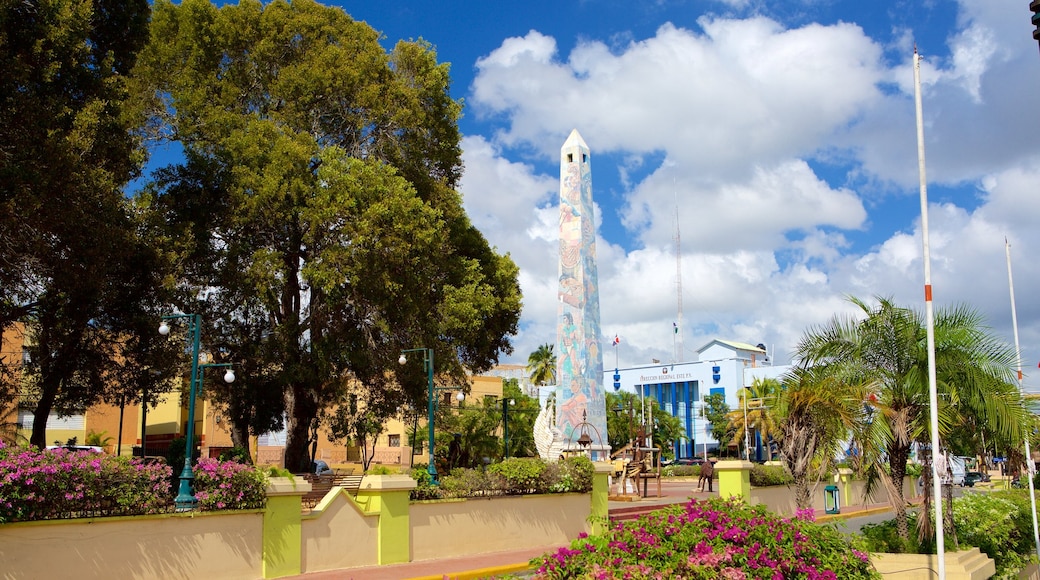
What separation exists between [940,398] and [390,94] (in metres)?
18.6

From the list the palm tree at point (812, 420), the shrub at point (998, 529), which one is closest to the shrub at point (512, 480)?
the palm tree at point (812, 420)

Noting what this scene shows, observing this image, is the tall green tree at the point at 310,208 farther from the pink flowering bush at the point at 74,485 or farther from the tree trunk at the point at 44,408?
the pink flowering bush at the point at 74,485

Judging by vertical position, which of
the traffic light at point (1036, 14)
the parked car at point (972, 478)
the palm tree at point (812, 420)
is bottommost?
the parked car at point (972, 478)

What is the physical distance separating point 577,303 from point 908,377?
633 inches

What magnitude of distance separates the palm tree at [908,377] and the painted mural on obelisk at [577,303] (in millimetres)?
15080

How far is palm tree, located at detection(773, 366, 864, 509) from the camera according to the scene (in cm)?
1416

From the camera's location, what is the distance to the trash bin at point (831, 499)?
26.6 meters

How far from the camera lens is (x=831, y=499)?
27016 millimetres

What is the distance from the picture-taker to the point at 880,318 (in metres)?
14.5

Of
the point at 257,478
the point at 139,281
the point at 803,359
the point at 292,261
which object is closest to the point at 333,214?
the point at 292,261

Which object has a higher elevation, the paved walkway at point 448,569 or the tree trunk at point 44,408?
the tree trunk at point 44,408

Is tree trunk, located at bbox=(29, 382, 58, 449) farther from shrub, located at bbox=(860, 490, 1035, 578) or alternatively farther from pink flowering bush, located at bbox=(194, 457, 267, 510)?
shrub, located at bbox=(860, 490, 1035, 578)

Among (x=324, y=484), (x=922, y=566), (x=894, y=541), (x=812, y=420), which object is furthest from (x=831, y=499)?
(x=324, y=484)

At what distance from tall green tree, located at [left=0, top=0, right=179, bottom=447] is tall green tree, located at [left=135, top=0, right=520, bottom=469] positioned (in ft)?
7.97
